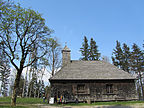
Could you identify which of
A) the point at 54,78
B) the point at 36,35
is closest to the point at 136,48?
the point at 54,78

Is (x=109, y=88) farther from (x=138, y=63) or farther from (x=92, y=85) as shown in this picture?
(x=138, y=63)

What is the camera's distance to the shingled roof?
20812 millimetres

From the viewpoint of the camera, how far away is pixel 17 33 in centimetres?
1628

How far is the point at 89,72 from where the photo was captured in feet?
72.6

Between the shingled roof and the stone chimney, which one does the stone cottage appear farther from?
the stone chimney

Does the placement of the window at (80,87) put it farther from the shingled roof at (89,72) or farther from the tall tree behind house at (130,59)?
the tall tree behind house at (130,59)

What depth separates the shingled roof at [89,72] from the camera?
819 inches

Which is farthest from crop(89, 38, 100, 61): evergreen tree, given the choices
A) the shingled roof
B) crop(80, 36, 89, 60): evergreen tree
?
the shingled roof

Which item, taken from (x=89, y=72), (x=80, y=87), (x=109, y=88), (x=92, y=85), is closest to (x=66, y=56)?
(x=89, y=72)

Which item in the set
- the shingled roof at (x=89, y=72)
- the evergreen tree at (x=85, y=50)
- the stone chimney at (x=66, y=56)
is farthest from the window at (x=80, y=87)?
the evergreen tree at (x=85, y=50)

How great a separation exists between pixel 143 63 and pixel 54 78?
2898 centimetres

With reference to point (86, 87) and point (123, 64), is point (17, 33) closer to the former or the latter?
point (86, 87)

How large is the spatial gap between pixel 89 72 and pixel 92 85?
227cm

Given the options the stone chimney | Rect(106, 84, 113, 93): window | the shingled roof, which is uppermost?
the stone chimney
